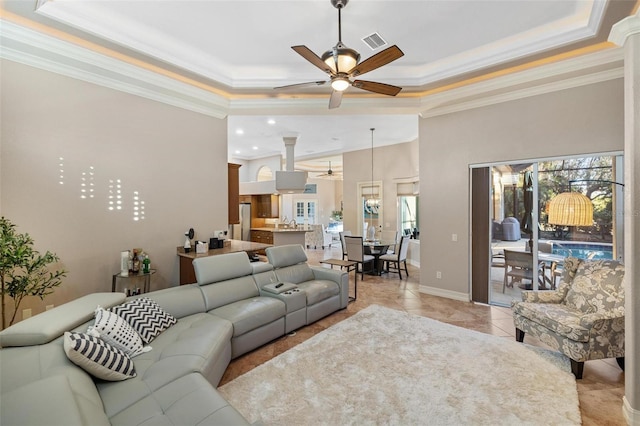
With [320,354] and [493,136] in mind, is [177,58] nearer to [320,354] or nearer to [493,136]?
[320,354]

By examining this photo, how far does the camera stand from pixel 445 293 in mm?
5145

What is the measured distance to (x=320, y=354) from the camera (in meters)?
3.09

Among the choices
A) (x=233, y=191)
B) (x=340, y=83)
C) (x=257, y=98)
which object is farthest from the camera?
(x=233, y=191)

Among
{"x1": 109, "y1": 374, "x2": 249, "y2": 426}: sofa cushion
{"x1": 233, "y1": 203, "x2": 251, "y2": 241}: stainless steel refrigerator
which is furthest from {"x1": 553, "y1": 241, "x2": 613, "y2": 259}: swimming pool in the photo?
{"x1": 233, "y1": 203, "x2": 251, "y2": 241}: stainless steel refrigerator

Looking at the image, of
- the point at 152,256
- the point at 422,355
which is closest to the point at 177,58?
the point at 152,256

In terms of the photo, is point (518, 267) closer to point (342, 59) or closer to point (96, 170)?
point (342, 59)

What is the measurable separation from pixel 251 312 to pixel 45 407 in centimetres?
197

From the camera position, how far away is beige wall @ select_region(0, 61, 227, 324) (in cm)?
309

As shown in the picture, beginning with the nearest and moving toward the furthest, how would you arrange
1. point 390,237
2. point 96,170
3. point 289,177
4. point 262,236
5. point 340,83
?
1. point 340,83
2. point 96,170
3. point 289,177
4. point 390,237
5. point 262,236

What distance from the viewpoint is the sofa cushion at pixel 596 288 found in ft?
9.52

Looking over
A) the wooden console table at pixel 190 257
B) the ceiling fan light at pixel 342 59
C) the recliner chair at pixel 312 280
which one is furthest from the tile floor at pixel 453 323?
the ceiling fan light at pixel 342 59

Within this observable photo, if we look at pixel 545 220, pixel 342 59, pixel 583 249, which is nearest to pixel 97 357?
pixel 342 59

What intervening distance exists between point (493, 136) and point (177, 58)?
490 cm

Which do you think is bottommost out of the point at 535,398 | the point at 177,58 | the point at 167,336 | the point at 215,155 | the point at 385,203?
the point at 535,398
